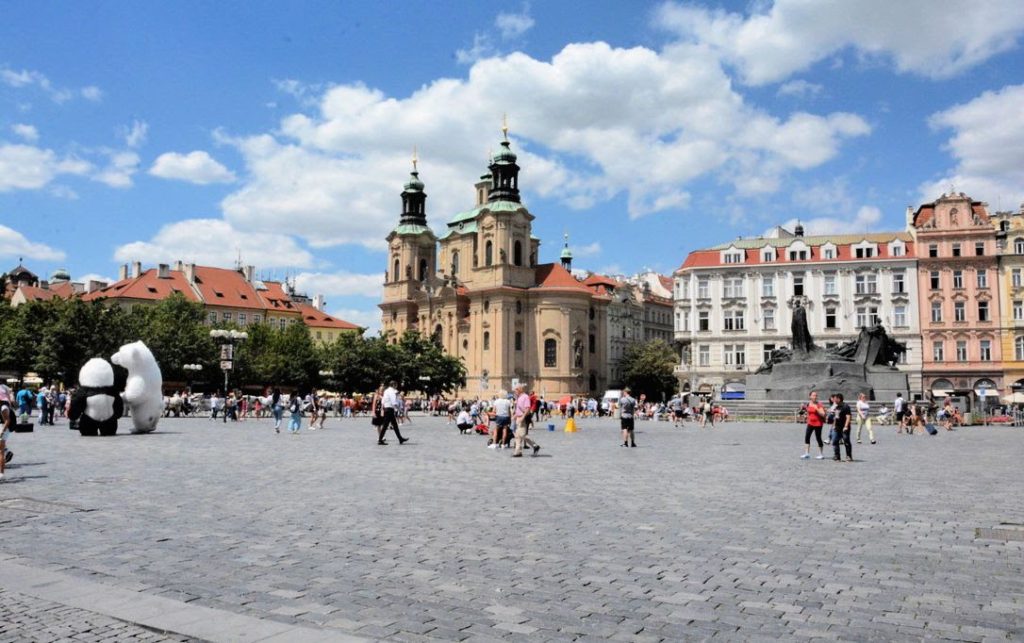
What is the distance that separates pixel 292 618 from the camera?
572cm

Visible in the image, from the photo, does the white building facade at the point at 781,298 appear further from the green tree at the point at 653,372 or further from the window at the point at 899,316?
the green tree at the point at 653,372

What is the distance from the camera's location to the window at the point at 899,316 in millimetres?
76250

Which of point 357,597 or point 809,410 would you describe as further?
point 809,410

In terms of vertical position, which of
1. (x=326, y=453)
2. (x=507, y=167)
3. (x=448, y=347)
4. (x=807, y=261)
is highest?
(x=507, y=167)

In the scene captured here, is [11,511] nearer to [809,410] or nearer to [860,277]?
[809,410]

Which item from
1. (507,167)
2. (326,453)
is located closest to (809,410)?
(326,453)

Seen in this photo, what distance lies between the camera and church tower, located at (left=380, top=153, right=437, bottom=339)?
356ft

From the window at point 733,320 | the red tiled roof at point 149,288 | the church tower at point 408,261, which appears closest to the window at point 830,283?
the window at point 733,320

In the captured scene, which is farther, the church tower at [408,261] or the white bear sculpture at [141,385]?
the church tower at [408,261]

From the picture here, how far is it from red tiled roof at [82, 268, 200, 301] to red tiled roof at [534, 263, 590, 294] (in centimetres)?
4152

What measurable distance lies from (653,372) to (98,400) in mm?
77137

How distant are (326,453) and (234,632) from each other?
15.8 m

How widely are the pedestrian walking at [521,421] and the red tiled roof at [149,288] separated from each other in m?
85.2

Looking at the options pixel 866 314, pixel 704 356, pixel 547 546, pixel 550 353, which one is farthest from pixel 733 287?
pixel 547 546
